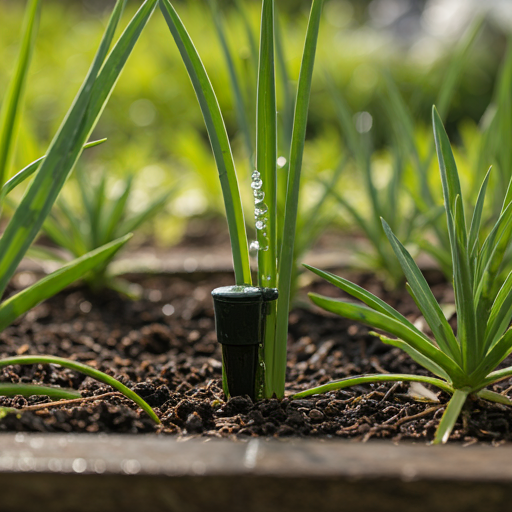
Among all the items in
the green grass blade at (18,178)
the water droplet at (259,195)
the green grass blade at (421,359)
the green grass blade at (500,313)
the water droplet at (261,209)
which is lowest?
the green grass blade at (421,359)

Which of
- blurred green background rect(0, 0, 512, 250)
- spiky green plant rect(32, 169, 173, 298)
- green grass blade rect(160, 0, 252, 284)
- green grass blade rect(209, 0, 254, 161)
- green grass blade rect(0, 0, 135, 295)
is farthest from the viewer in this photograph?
blurred green background rect(0, 0, 512, 250)

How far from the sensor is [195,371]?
1.07 m

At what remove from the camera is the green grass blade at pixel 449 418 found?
0.65m

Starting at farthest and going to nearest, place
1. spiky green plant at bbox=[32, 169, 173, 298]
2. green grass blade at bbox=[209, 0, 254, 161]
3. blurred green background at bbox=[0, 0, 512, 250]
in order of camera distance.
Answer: blurred green background at bbox=[0, 0, 512, 250]
spiky green plant at bbox=[32, 169, 173, 298]
green grass blade at bbox=[209, 0, 254, 161]

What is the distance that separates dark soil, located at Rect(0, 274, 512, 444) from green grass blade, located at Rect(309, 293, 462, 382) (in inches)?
3.6

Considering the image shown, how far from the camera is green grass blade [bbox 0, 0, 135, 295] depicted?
2.12 feet

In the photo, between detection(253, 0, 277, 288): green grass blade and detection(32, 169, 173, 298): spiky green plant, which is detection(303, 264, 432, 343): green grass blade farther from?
detection(32, 169, 173, 298): spiky green plant

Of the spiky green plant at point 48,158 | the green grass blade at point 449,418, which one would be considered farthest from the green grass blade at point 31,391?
the green grass blade at point 449,418

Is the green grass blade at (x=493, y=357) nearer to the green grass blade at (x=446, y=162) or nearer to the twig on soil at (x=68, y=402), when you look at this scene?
the green grass blade at (x=446, y=162)

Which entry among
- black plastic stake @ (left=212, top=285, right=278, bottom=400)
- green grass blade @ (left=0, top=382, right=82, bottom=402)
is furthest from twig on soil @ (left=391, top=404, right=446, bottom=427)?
green grass blade @ (left=0, top=382, right=82, bottom=402)

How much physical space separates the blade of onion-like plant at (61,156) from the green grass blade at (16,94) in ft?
0.27

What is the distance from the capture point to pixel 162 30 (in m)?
5.56

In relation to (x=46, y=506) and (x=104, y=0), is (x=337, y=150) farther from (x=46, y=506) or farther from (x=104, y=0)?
(x=104, y=0)

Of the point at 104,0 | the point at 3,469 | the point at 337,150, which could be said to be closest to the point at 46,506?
the point at 3,469
